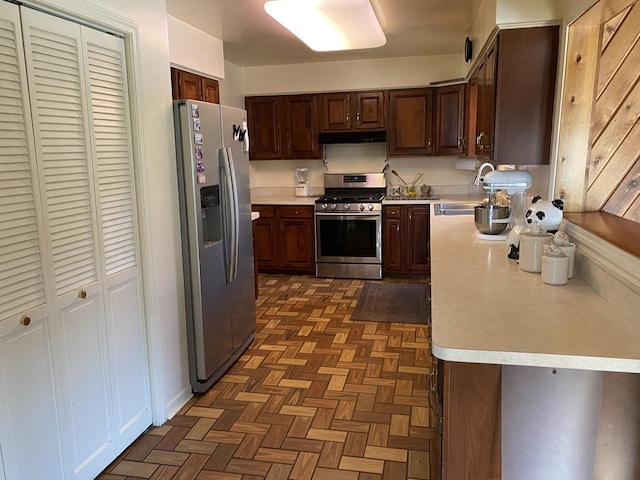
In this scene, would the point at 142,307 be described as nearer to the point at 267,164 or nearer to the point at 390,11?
the point at 390,11

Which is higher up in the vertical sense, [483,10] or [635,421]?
[483,10]

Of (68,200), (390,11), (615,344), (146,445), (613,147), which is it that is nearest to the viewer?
(615,344)

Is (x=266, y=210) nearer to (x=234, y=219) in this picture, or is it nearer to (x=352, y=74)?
(x=352, y=74)

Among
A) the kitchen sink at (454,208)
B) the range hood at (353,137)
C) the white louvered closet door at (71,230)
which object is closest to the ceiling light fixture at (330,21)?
the white louvered closet door at (71,230)

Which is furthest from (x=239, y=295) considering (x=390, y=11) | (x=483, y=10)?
(x=483, y=10)

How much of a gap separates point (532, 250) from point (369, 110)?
3.55 meters

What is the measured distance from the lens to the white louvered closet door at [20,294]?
1.65 metres

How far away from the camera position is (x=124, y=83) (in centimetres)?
222

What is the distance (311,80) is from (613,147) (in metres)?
3.77

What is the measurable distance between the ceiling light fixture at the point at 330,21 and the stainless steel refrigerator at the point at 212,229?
66 cm

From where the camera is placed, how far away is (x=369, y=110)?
17.3ft

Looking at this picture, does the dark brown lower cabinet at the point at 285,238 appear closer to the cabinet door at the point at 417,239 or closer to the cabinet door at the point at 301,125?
the cabinet door at the point at 301,125

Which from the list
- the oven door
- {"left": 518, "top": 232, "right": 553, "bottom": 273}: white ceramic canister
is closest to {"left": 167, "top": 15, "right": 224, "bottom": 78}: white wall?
the oven door

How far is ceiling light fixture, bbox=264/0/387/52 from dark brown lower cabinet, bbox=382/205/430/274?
2174 millimetres
